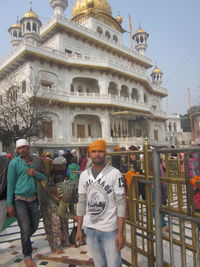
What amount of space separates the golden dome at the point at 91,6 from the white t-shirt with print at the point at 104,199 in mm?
30619

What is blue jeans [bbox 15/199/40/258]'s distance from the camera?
8.97ft

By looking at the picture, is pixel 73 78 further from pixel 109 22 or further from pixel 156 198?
pixel 156 198

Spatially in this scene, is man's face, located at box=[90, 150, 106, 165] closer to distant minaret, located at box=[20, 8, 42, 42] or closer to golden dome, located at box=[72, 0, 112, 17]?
distant minaret, located at box=[20, 8, 42, 42]

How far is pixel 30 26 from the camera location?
837 inches

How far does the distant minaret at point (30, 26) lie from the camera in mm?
20798

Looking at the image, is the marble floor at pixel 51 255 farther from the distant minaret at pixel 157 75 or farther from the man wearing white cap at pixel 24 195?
the distant minaret at pixel 157 75

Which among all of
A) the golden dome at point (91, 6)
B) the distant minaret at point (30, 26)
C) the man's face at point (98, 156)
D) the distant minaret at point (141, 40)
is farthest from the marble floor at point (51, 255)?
the distant minaret at point (141, 40)

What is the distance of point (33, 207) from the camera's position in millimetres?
2902

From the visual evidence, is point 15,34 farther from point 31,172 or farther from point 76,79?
point 31,172

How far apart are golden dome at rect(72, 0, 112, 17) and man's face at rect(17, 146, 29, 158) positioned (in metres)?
29.7

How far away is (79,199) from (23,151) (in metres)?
1.28

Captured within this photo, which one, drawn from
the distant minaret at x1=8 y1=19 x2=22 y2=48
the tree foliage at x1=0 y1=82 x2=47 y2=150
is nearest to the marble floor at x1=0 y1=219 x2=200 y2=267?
the tree foliage at x1=0 y1=82 x2=47 y2=150

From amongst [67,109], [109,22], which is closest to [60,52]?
[67,109]

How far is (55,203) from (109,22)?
30.8 metres
